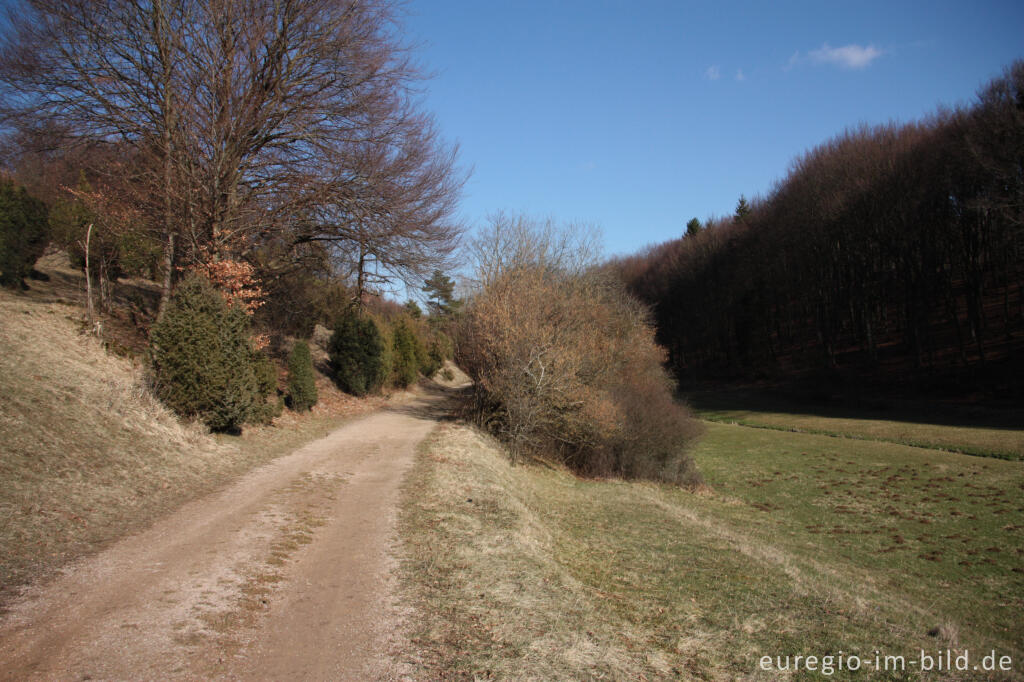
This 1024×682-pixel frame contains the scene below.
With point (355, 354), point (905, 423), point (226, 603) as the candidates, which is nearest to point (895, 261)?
point (905, 423)

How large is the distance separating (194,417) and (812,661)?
1107cm

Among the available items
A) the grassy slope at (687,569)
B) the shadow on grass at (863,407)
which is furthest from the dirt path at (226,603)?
the shadow on grass at (863,407)

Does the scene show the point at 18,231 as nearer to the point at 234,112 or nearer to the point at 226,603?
the point at 234,112

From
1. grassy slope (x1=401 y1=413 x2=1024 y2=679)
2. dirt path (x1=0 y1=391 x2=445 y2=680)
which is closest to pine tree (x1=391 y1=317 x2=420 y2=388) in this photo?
grassy slope (x1=401 y1=413 x2=1024 y2=679)

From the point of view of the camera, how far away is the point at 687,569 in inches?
328

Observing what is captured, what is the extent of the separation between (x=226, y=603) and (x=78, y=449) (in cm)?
491

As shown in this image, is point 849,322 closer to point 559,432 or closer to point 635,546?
point 559,432

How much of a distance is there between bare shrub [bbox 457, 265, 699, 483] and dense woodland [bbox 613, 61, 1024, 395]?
22.8 m

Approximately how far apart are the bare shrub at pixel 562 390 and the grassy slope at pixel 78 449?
20.3ft

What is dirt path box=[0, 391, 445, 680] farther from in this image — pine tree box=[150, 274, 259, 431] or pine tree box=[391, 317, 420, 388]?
pine tree box=[391, 317, 420, 388]

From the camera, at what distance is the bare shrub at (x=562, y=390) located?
53.5 ft

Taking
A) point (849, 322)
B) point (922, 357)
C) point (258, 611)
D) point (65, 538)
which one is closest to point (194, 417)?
point (65, 538)

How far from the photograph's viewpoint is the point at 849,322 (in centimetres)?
4709

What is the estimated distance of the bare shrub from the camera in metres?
16.3
